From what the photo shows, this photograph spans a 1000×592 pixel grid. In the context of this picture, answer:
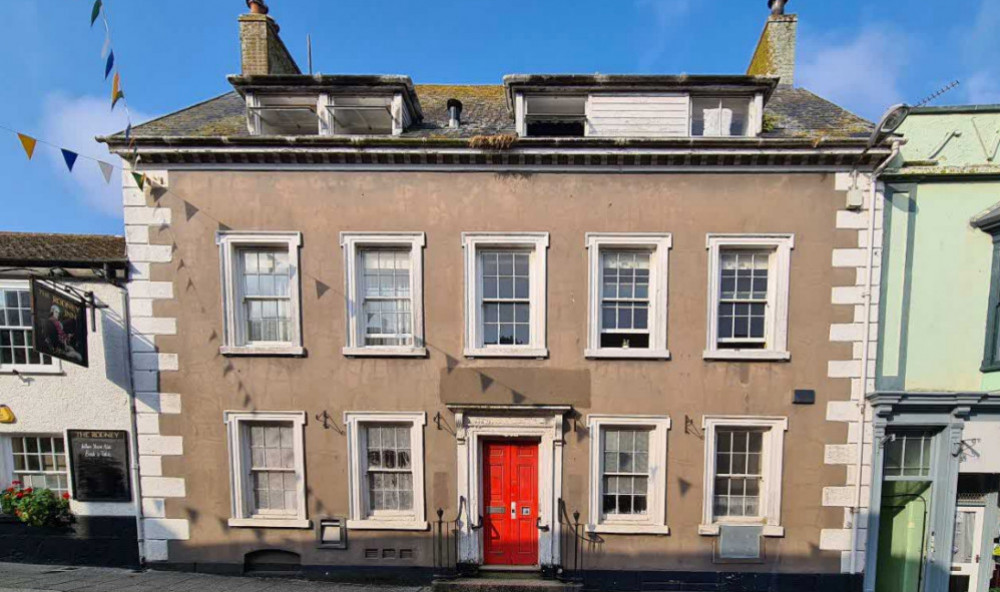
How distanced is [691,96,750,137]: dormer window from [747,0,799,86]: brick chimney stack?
3.00 metres

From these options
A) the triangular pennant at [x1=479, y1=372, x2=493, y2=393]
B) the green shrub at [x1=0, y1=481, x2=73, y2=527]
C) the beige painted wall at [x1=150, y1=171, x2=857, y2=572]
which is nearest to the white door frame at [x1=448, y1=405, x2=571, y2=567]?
the beige painted wall at [x1=150, y1=171, x2=857, y2=572]

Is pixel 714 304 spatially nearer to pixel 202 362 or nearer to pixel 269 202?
pixel 269 202

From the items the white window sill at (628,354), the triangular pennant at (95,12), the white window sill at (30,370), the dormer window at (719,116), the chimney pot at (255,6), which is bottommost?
the white window sill at (30,370)

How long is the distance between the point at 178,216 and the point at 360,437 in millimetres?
5340

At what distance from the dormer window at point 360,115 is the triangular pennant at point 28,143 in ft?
14.6

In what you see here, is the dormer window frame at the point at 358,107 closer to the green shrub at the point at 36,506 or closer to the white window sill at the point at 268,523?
the white window sill at the point at 268,523

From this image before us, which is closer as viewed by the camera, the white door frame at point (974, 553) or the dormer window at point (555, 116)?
the white door frame at point (974, 553)

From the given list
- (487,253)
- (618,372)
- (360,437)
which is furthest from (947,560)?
(360,437)

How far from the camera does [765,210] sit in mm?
7250

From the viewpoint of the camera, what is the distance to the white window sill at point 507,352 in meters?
7.37

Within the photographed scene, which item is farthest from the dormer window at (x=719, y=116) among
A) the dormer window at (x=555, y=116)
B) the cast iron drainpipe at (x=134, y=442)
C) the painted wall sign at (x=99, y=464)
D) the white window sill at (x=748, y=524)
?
the painted wall sign at (x=99, y=464)

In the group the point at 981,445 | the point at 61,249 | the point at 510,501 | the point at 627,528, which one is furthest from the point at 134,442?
the point at 981,445

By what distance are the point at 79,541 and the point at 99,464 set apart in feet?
5.27

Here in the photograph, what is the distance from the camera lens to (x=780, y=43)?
9648 mm
